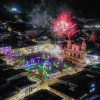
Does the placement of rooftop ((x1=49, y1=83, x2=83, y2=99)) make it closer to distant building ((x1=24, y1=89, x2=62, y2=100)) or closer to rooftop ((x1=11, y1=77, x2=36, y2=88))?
distant building ((x1=24, y1=89, x2=62, y2=100))

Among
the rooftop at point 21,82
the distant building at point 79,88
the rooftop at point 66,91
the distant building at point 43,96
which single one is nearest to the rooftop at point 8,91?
the rooftop at point 21,82

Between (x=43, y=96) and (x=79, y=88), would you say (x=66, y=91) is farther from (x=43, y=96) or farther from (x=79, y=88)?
(x=43, y=96)

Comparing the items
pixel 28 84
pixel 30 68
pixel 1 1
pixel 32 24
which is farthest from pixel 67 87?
pixel 1 1

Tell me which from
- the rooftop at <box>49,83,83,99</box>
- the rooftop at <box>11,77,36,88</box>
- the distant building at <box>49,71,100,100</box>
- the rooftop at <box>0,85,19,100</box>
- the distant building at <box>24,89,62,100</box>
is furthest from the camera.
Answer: the rooftop at <box>11,77,36,88</box>

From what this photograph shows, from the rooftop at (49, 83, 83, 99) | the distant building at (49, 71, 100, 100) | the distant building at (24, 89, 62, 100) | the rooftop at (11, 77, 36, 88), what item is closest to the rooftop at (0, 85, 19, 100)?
the rooftop at (11, 77, 36, 88)

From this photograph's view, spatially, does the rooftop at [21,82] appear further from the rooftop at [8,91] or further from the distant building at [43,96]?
the distant building at [43,96]

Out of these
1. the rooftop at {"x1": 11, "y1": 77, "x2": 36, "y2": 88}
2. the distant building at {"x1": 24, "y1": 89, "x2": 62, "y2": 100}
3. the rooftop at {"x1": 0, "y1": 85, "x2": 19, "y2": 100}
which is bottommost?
the rooftop at {"x1": 0, "y1": 85, "x2": 19, "y2": 100}

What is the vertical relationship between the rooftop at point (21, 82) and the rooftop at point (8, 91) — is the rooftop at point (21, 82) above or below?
above

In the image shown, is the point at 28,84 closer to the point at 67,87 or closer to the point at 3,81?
the point at 3,81
